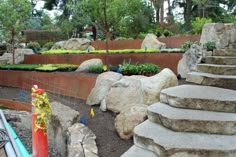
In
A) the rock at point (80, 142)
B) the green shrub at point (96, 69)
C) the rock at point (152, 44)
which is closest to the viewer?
the rock at point (80, 142)

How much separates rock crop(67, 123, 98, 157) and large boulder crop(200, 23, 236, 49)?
3272 mm

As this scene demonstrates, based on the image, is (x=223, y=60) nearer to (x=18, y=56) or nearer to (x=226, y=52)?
(x=226, y=52)

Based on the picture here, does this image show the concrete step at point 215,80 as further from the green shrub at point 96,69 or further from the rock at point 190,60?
the green shrub at point 96,69

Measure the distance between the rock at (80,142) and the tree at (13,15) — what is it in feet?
21.6

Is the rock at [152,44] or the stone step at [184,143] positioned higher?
the rock at [152,44]

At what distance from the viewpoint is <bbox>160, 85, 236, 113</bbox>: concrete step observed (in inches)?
127

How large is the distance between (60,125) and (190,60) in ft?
9.21

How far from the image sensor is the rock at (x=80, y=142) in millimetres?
3762

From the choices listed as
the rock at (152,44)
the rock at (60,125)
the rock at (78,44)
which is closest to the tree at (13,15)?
the rock at (78,44)

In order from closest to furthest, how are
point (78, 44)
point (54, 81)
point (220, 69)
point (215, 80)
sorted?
point (215, 80) → point (220, 69) → point (54, 81) → point (78, 44)

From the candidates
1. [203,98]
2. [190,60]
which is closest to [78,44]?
[190,60]

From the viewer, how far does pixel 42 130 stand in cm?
366

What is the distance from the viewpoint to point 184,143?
9.10 ft

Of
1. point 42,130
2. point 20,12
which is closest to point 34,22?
point 20,12
